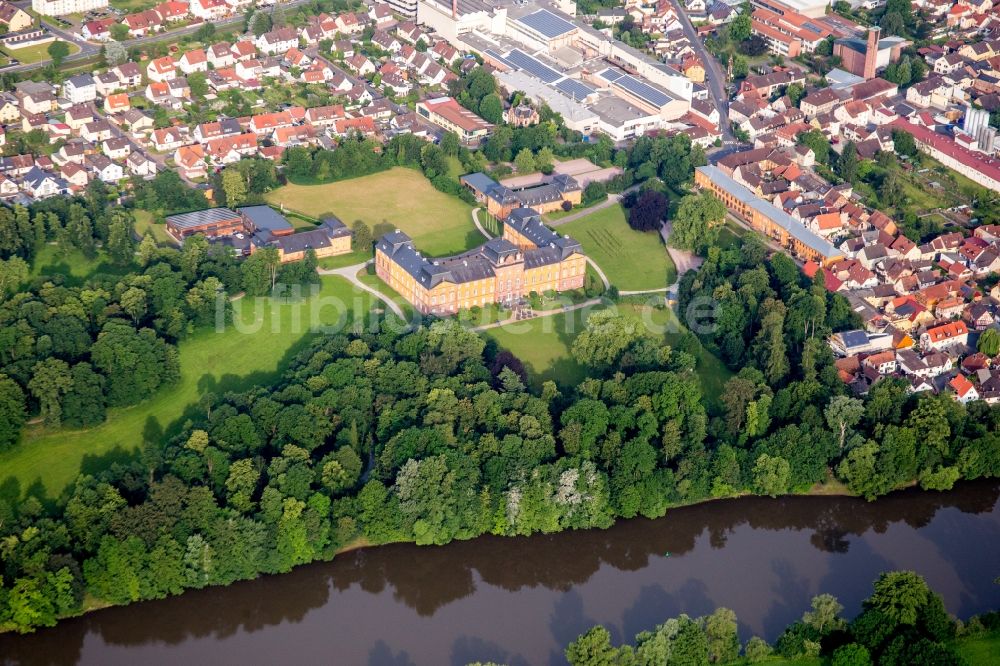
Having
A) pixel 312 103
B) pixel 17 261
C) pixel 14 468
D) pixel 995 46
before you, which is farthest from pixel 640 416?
pixel 995 46

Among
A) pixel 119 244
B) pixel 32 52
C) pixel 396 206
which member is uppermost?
pixel 119 244

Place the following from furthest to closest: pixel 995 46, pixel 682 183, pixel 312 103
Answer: pixel 995 46
pixel 312 103
pixel 682 183

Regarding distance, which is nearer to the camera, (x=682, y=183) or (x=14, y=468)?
(x=14, y=468)

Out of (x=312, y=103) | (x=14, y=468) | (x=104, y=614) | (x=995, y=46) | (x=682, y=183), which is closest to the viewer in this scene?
(x=104, y=614)

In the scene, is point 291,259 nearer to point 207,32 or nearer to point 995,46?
point 207,32

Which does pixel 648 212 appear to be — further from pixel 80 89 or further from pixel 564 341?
pixel 80 89

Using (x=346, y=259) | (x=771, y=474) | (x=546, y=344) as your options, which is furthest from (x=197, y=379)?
(x=771, y=474)
